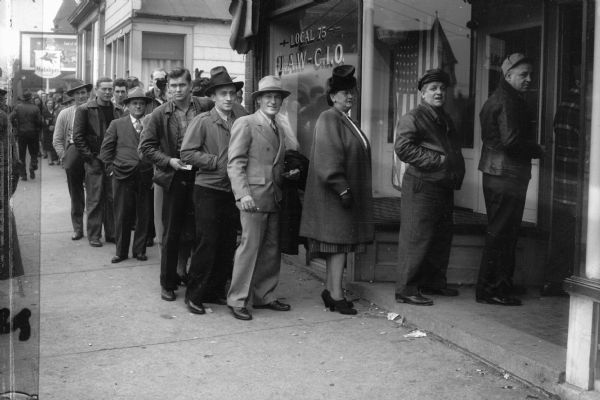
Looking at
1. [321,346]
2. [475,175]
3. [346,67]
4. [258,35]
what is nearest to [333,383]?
[321,346]

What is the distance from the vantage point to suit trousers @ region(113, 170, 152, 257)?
8.91 meters

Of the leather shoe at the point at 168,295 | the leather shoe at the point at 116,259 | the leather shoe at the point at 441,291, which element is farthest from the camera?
the leather shoe at the point at 116,259

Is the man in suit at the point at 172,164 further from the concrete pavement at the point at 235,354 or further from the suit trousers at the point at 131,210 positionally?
the suit trousers at the point at 131,210

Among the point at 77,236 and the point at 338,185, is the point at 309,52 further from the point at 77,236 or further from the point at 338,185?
the point at 77,236

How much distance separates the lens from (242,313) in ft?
21.2

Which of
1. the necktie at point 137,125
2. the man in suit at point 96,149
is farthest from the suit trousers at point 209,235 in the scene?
the man in suit at point 96,149

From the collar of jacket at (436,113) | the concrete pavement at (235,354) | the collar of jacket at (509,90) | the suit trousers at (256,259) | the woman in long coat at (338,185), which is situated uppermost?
the collar of jacket at (509,90)

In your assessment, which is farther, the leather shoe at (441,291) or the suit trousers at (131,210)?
the suit trousers at (131,210)

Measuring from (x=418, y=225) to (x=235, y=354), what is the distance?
1.87 metres

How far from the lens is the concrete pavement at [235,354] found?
4844 millimetres

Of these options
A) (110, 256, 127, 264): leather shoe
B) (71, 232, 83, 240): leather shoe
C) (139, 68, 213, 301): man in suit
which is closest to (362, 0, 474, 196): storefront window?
(139, 68, 213, 301): man in suit

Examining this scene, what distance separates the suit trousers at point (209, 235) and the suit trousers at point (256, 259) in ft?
0.73

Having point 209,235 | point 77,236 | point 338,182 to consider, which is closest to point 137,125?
point 77,236

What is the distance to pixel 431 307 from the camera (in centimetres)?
643
